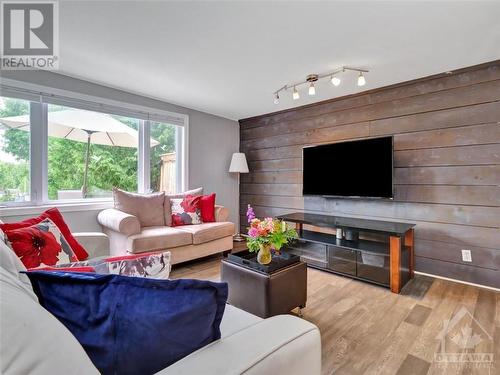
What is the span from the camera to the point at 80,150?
313 centimetres

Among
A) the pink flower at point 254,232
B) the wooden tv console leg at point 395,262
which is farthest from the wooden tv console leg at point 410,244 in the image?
the pink flower at point 254,232

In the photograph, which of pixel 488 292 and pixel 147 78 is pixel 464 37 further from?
pixel 147 78

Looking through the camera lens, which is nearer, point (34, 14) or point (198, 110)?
point (34, 14)

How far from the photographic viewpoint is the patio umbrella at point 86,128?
2.71 m

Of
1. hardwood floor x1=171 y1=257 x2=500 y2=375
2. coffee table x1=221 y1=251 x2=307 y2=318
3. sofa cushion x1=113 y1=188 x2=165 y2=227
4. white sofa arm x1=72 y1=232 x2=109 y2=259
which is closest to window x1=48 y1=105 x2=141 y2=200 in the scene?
sofa cushion x1=113 y1=188 x2=165 y2=227

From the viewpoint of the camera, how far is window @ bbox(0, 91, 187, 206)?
264 cm

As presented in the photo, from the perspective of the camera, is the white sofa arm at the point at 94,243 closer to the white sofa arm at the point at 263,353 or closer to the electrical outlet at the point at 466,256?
the white sofa arm at the point at 263,353

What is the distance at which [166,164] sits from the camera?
392 cm

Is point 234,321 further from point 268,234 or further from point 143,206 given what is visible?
point 143,206

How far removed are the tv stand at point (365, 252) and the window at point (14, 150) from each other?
119 inches

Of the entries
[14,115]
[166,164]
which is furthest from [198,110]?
[14,115]

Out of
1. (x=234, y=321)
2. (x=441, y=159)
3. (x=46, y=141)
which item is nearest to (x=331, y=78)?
(x=441, y=159)

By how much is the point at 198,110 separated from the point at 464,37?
11.0 ft

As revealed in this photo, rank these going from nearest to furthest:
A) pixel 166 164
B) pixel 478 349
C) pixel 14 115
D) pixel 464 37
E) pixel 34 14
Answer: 1. pixel 478 349
2. pixel 34 14
3. pixel 464 37
4. pixel 14 115
5. pixel 166 164
